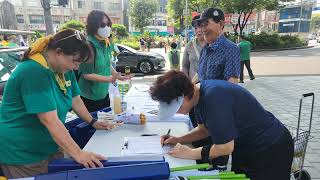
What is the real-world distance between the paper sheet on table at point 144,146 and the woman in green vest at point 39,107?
337 mm

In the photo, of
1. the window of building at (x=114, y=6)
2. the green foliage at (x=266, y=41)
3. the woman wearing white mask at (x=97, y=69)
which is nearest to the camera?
the woman wearing white mask at (x=97, y=69)

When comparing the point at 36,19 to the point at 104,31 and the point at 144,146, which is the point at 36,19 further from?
the point at 144,146

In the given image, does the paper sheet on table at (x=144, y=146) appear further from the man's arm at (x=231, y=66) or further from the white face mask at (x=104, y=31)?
the white face mask at (x=104, y=31)

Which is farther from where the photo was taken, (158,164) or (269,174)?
(269,174)

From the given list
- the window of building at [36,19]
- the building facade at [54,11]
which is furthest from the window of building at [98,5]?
the window of building at [36,19]

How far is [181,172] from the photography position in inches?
57.2

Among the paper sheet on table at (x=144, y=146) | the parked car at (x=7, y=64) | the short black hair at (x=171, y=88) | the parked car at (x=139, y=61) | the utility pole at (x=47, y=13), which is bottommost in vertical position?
the parked car at (x=139, y=61)

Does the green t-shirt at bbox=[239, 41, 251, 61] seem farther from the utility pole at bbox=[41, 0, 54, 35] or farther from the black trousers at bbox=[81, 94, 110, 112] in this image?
the black trousers at bbox=[81, 94, 110, 112]

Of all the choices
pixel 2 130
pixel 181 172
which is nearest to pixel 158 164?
pixel 181 172

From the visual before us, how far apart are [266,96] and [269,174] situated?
5.71 m

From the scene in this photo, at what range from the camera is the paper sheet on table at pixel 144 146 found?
1.89m

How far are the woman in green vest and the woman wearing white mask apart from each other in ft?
3.79

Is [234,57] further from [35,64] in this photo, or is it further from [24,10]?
[24,10]

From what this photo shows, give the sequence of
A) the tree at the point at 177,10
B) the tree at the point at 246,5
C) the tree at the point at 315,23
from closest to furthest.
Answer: the tree at the point at 246,5, the tree at the point at 177,10, the tree at the point at 315,23
